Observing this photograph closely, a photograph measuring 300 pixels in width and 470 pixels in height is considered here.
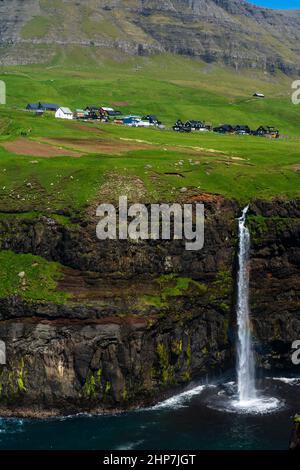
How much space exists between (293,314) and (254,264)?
756 centimetres

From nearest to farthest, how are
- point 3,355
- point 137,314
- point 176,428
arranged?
point 176,428 → point 3,355 → point 137,314

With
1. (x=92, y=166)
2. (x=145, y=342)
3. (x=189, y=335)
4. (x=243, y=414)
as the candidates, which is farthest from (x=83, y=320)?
(x=92, y=166)

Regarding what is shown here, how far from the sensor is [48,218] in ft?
260

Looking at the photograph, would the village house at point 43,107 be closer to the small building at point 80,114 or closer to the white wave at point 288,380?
the small building at point 80,114

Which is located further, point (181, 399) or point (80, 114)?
point (80, 114)

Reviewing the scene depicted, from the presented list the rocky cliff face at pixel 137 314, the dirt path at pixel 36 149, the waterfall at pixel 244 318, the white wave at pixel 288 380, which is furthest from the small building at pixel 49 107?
the white wave at pixel 288 380

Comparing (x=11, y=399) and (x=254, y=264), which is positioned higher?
(x=254, y=264)

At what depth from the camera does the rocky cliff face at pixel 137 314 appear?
70.6 m

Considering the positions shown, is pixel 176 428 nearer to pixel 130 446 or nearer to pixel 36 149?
pixel 130 446

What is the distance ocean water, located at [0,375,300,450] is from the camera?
61281mm

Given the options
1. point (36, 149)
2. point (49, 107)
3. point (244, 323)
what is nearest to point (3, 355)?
point (244, 323)

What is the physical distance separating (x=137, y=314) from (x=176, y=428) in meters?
13.7

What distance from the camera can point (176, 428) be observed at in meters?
64.6

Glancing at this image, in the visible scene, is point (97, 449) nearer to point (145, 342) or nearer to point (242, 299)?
point (145, 342)
